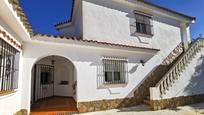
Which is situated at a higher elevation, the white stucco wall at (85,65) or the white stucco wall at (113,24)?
the white stucco wall at (113,24)

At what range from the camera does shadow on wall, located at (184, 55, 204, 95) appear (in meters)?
11.6

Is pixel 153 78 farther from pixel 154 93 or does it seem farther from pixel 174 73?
pixel 154 93

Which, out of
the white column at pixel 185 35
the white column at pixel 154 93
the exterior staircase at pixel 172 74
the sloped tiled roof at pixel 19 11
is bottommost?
the white column at pixel 154 93

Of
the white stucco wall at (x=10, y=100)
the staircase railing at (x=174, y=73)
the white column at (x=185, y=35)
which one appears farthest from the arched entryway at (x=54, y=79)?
the white column at (x=185, y=35)

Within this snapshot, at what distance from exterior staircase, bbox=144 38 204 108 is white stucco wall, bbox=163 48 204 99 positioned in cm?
27

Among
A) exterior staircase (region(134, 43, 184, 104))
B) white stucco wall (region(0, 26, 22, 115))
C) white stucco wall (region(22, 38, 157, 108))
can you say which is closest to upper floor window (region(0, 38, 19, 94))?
white stucco wall (region(0, 26, 22, 115))

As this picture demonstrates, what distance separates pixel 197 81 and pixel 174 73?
2680 mm

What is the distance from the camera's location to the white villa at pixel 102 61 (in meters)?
6.98

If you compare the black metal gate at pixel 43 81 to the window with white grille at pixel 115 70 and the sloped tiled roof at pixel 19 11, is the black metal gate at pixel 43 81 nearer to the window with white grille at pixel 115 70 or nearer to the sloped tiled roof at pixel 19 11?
the window with white grille at pixel 115 70

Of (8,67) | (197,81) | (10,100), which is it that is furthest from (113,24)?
(10,100)

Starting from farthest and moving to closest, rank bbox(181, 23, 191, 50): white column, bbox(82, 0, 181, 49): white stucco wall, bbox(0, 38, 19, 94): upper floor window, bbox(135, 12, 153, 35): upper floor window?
bbox(181, 23, 191, 50): white column
bbox(135, 12, 153, 35): upper floor window
bbox(82, 0, 181, 49): white stucco wall
bbox(0, 38, 19, 94): upper floor window

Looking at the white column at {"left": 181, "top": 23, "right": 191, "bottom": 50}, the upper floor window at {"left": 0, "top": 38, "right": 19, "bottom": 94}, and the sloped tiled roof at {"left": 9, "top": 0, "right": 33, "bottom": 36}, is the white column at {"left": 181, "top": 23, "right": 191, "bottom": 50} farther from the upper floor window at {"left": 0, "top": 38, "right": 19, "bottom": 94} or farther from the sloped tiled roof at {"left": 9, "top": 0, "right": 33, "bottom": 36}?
the upper floor window at {"left": 0, "top": 38, "right": 19, "bottom": 94}

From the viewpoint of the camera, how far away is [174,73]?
11.0 meters

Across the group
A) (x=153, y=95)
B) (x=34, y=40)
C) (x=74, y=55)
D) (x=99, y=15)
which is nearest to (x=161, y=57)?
(x=153, y=95)
